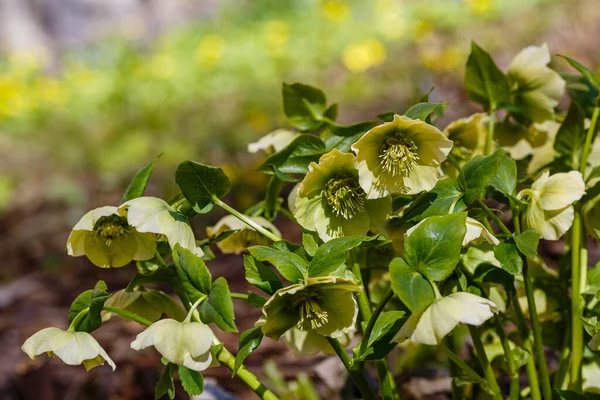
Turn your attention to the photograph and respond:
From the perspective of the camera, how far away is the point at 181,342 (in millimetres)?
603

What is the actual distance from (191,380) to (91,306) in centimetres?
11

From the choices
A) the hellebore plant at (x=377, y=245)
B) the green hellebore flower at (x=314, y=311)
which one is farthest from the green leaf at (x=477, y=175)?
the green hellebore flower at (x=314, y=311)

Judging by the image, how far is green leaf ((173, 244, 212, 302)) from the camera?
614mm

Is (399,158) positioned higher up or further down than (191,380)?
higher up

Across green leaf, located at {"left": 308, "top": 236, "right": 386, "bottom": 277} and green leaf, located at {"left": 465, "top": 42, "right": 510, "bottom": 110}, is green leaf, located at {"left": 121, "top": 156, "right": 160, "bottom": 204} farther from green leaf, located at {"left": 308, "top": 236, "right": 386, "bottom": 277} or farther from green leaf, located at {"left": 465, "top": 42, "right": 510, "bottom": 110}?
green leaf, located at {"left": 465, "top": 42, "right": 510, "bottom": 110}

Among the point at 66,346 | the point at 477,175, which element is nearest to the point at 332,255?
the point at 477,175

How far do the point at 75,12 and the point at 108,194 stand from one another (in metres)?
3.98

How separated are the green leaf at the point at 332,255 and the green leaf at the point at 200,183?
0.12m

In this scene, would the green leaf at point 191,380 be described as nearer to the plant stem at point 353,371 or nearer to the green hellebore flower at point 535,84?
the plant stem at point 353,371

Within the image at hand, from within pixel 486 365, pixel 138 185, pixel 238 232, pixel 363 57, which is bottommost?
pixel 363 57

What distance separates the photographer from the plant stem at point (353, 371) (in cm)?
67

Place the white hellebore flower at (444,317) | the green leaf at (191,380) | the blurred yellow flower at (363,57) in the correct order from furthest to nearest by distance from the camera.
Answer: the blurred yellow flower at (363,57) < the green leaf at (191,380) < the white hellebore flower at (444,317)

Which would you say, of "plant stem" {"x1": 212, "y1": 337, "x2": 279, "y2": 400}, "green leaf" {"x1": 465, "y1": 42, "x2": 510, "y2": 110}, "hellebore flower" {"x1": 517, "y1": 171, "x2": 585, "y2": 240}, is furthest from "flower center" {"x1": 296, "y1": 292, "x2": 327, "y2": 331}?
"green leaf" {"x1": 465, "y1": 42, "x2": 510, "y2": 110}

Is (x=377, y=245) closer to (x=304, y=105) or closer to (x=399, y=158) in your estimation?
(x=399, y=158)
